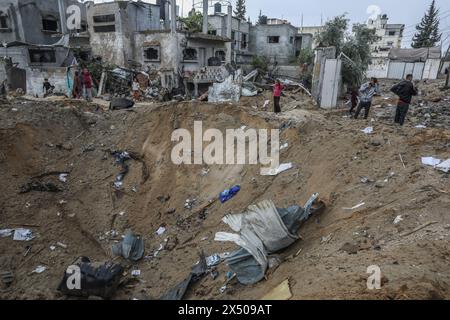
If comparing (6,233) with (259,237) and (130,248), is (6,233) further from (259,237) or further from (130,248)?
(259,237)

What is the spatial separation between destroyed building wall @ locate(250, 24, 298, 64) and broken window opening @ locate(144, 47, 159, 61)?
11.8m

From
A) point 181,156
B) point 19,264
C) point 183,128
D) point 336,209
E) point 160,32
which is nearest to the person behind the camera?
point 336,209

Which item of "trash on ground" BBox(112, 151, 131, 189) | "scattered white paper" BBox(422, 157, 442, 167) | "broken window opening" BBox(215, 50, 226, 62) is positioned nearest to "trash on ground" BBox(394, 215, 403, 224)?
"scattered white paper" BBox(422, 157, 442, 167)

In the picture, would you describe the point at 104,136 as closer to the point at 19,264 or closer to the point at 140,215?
the point at 140,215

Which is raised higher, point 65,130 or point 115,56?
point 115,56

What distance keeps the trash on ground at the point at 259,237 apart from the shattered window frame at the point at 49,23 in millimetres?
23895

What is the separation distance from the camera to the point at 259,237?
391 centimetres

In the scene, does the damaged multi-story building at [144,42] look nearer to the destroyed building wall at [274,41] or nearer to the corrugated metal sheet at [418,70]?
the destroyed building wall at [274,41]

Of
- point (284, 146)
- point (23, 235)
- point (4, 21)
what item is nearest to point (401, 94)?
point (284, 146)

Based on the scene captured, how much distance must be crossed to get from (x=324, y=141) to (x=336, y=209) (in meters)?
2.04

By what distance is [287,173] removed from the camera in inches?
235

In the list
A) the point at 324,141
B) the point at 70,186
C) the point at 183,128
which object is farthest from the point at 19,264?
the point at 324,141

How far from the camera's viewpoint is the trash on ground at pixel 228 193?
6238 mm

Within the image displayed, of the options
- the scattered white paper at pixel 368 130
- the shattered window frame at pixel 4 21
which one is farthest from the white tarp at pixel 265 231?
the shattered window frame at pixel 4 21
